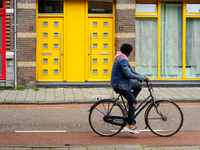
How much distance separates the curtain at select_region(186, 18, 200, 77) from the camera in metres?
14.0

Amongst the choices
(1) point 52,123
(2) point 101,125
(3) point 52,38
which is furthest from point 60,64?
(2) point 101,125

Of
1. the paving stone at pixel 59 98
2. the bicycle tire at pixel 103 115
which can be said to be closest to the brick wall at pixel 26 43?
the paving stone at pixel 59 98

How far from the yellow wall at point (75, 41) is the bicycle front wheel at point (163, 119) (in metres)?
7.35

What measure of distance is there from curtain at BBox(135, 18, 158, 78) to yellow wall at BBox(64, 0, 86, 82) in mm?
2276

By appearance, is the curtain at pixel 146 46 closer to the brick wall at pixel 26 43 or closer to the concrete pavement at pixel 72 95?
the concrete pavement at pixel 72 95

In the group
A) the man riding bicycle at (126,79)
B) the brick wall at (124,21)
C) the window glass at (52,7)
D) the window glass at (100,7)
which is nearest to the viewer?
the man riding bicycle at (126,79)

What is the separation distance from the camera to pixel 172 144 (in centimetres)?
573

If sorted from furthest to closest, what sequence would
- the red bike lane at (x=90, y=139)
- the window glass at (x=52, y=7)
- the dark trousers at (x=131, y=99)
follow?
the window glass at (x=52, y=7)
the dark trousers at (x=131, y=99)
the red bike lane at (x=90, y=139)

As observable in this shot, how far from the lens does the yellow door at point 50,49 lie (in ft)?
43.5

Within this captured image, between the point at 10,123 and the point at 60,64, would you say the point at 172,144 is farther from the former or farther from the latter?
the point at 60,64

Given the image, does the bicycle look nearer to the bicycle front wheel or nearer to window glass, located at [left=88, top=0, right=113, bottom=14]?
the bicycle front wheel

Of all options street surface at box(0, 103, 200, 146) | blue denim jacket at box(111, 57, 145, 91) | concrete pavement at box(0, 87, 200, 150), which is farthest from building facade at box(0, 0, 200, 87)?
blue denim jacket at box(111, 57, 145, 91)

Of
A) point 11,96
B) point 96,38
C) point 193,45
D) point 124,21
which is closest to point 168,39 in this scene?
point 193,45

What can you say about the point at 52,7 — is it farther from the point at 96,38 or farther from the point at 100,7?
the point at 96,38
